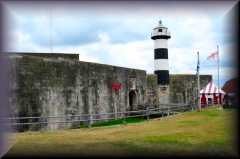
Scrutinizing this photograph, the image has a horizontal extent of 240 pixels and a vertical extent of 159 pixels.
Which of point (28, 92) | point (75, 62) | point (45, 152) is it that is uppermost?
point (75, 62)

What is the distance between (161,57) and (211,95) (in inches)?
154

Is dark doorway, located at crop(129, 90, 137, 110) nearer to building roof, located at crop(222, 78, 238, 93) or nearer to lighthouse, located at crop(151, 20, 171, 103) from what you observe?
lighthouse, located at crop(151, 20, 171, 103)

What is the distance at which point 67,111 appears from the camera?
1529 cm

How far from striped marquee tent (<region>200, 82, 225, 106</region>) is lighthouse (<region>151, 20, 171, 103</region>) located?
8.63ft

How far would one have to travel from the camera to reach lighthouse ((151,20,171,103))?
22656mm

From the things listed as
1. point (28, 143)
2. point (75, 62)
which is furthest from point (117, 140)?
point (75, 62)

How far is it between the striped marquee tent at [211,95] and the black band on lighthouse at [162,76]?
2606mm

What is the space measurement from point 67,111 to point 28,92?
194 centimetres

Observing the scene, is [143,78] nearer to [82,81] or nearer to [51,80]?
[82,81]

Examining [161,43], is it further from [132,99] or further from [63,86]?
[63,86]

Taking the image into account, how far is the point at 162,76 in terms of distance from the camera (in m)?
22.9

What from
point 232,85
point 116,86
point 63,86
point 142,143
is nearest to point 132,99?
point 116,86

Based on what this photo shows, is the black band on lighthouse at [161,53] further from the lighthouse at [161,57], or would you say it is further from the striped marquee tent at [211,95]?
the striped marquee tent at [211,95]

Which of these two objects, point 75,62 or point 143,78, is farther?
point 143,78
